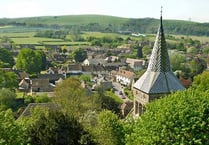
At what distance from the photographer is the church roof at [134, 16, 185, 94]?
1131 inches

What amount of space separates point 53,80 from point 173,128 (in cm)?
6416

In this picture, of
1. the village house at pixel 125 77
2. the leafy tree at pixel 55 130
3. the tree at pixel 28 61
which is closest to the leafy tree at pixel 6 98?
the leafy tree at pixel 55 130

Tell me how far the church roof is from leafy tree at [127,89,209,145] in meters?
3.86

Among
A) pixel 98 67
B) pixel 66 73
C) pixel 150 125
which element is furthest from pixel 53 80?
pixel 150 125

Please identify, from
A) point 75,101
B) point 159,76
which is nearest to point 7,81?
point 75,101

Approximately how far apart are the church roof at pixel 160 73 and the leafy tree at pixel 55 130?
5937mm

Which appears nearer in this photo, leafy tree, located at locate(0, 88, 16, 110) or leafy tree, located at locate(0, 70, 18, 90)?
leafy tree, located at locate(0, 88, 16, 110)

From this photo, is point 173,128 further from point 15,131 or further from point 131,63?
point 131,63

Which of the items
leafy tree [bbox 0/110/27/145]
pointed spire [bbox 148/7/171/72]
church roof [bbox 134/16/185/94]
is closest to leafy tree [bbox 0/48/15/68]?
church roof [bbox 134/16/185/94]

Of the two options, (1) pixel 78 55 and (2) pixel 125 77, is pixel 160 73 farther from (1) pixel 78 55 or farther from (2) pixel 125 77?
(1) pixel 78 55

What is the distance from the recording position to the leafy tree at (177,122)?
901 inches

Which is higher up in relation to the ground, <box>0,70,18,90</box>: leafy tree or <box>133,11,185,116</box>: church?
<box>133,11,185,116</box>: church

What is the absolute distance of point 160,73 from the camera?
95.0 feet

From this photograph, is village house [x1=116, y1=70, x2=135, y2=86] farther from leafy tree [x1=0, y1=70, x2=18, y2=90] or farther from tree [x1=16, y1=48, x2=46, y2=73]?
leafy tree [x1=0, y1=70, x2=18, y2=90]
